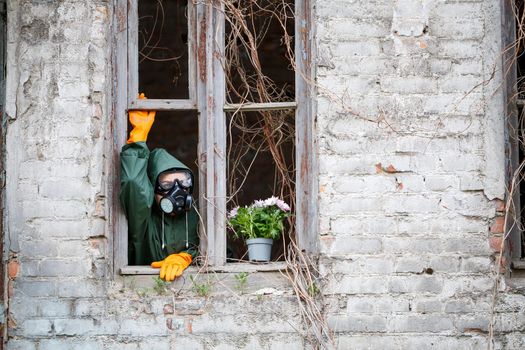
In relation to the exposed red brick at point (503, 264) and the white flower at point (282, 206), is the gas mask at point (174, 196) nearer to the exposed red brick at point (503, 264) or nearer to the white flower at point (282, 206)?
the white flower at point (282, 206)

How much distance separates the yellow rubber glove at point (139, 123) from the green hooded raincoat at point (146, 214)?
68 mm

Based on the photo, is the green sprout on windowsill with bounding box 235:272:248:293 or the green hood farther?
the green hood

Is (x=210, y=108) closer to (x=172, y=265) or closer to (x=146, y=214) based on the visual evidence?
(x=146, y=214)

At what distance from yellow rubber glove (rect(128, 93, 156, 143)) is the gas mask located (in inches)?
10.6

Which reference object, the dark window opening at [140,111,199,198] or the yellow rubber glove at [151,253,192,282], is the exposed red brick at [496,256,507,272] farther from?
the dark window opening at [140,111,199,198]

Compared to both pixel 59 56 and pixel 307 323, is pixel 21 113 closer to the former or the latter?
pixel 59 56

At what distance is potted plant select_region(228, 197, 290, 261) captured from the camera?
5.02m

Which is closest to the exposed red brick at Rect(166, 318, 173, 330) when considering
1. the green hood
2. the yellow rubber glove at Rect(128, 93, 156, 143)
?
the green hood

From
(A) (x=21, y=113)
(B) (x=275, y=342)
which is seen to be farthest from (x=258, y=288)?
(A) (x=21, y=113)

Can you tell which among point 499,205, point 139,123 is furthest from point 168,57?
point 499,205

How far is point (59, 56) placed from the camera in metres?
4.91

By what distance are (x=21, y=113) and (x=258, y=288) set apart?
154 cm

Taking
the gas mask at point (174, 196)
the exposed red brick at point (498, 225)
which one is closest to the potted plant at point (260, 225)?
the gas mask at point (174, 196)

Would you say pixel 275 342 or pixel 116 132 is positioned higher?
pixel 116 132
